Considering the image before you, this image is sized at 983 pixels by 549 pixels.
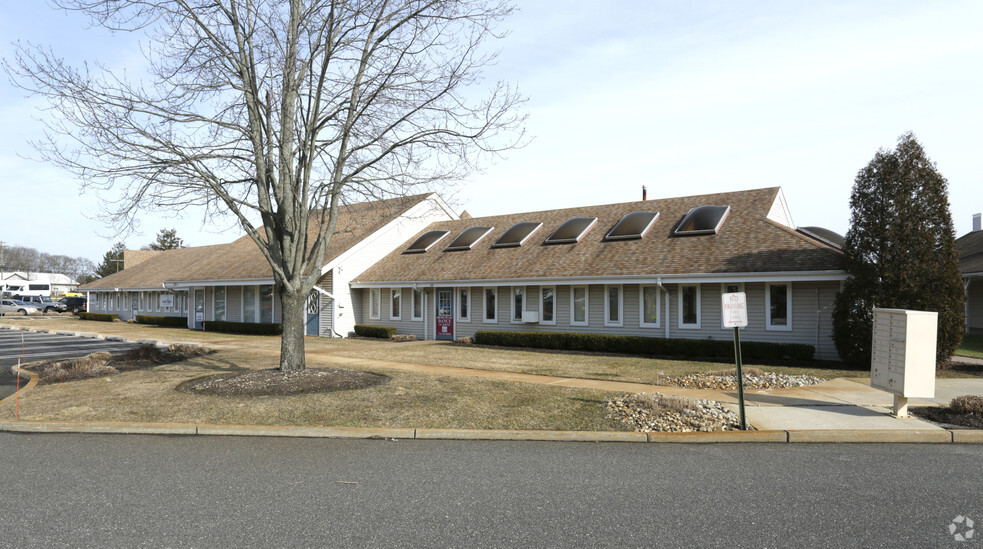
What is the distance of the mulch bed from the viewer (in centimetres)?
892

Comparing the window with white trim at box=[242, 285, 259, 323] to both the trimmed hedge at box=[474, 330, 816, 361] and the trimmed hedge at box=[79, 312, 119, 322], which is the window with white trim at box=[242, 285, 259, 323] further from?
the trimmed hedge at box=[79, 312, 119, 322]

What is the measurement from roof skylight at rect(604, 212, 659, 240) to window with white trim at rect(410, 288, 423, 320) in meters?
8.39

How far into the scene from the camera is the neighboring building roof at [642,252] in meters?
18.9

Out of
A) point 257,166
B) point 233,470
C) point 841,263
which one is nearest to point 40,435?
point 233,470

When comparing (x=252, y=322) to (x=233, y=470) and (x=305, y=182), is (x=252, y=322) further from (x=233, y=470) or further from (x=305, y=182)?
(x=233, y=470)

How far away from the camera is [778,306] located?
18.8 m

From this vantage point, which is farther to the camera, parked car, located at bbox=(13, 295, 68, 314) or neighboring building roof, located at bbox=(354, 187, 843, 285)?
parked car, located at bbox=(13, 295, 68, 314)

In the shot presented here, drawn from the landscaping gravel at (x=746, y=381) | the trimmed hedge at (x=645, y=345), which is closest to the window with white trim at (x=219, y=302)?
the trimmed hedge at (x=645, y=345)

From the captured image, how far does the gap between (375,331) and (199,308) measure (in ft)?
48.2

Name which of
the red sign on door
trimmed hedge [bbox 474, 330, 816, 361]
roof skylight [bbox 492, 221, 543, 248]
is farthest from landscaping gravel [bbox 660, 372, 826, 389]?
the red sign on door

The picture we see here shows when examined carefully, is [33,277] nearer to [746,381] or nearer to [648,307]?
[648,307]

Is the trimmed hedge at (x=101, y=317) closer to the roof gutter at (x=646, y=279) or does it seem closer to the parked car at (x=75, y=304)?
the parked car at (x=75, y=304)

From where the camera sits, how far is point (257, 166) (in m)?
12.3

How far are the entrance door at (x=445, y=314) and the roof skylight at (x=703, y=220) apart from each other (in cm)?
950
